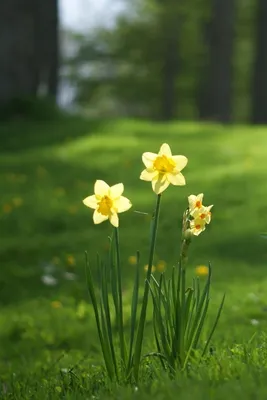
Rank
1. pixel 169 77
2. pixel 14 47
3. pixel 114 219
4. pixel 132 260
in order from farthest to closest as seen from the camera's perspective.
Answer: pixel 169 77 < pixel 14 47 < pixel 132 260 < pixel 114 219

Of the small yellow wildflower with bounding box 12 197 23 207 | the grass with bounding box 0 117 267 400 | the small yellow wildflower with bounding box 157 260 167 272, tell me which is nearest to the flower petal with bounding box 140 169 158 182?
the grass with bounding box 0 117 267 400

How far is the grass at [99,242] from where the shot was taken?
10.1ft

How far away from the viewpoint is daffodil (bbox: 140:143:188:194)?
296 cm

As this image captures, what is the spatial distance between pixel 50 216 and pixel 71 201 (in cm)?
71

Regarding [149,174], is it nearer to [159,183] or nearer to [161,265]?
[159,183]

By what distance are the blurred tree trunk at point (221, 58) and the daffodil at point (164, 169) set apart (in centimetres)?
1611

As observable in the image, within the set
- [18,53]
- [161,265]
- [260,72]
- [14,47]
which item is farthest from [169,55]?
[161,265]

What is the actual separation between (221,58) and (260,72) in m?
1.00

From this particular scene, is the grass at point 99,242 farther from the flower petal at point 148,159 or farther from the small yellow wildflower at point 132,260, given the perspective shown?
the flower petal at point 148,159

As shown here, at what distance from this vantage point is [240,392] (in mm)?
Answer: 2346

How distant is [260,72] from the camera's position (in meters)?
19.7

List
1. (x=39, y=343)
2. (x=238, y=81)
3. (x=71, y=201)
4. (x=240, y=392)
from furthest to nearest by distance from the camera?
(x=238, y=81) < (x=71, y=201) < (x=39, y=343) < (x=240, y=392)

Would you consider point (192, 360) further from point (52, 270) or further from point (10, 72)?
point (10, 72)

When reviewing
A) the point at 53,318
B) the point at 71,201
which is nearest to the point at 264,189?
the point at 71,201
